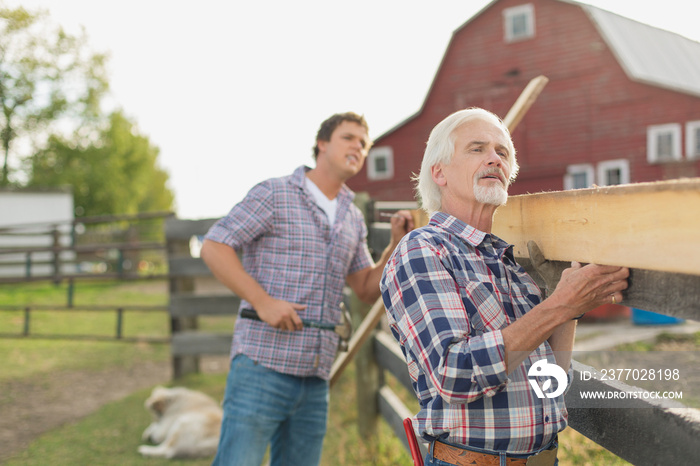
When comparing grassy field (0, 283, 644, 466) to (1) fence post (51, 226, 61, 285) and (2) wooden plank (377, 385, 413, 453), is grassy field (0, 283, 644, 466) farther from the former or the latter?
(1) fence post (51, 226, 61, 285)

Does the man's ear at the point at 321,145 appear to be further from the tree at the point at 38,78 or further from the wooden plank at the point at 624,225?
the tree at the point at 38,78

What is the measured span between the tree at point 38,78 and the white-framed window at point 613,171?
23.6m

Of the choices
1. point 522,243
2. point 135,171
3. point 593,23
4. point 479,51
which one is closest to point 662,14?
point 522,243

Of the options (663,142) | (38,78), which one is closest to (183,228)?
(663,142)

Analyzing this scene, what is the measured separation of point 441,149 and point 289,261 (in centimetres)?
119

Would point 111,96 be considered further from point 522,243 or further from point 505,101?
point 522,243

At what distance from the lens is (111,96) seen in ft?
104

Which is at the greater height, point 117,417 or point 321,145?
point 321,145

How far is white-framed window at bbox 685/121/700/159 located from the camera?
15.8 meters

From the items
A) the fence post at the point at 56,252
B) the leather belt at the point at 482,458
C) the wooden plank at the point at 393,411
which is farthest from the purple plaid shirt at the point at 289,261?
the fence post at the point at 56,252

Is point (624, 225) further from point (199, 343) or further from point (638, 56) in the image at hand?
point (638, 56)

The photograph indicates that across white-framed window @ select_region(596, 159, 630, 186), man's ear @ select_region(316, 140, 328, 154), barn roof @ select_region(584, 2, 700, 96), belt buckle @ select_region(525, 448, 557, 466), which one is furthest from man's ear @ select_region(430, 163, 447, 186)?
white-framed window @ select_region(596, 159, 630, 186)

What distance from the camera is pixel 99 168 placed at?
31266 millimetres

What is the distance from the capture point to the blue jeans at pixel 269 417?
2.63m
